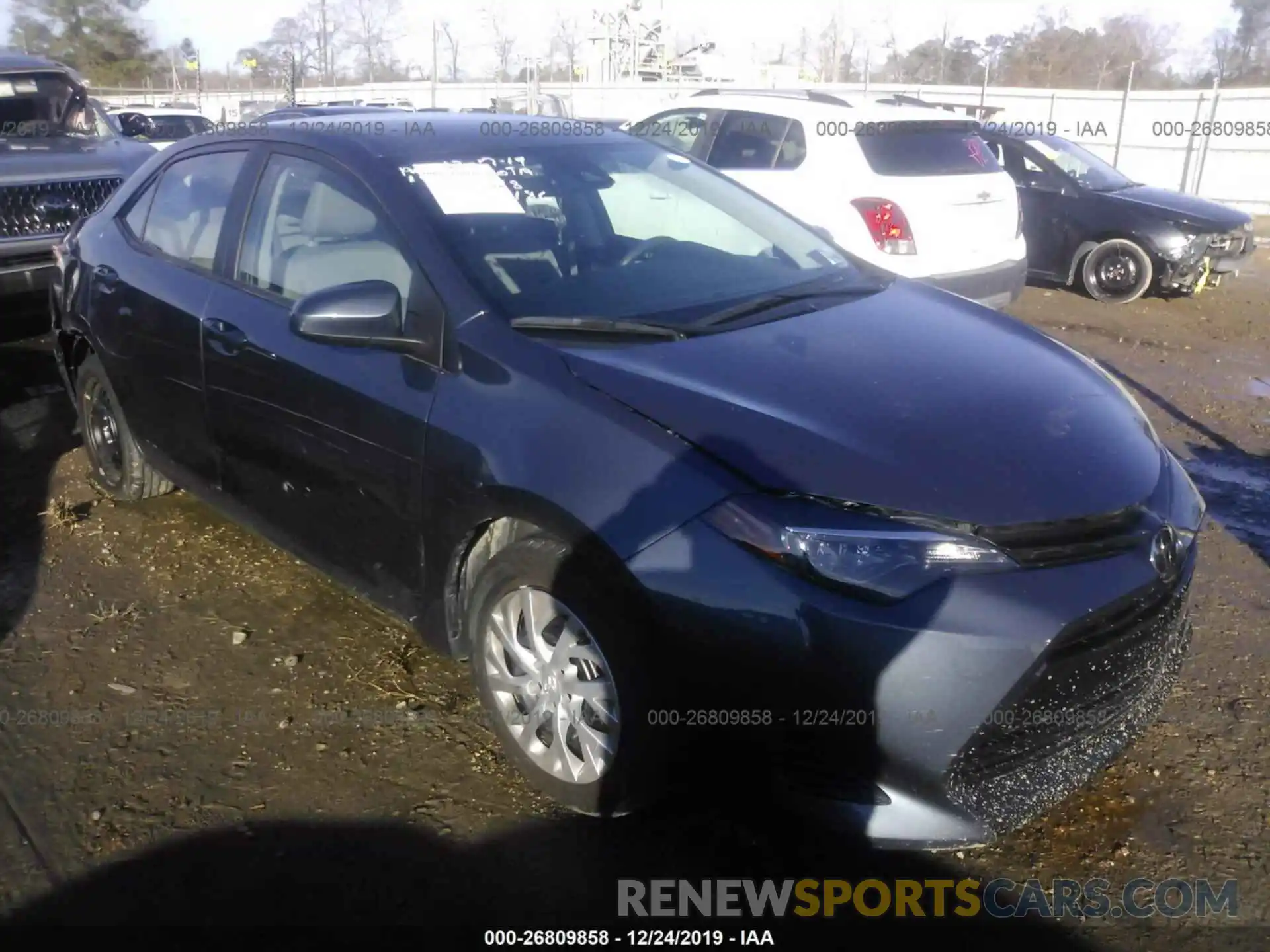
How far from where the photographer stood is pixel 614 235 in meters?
3.51

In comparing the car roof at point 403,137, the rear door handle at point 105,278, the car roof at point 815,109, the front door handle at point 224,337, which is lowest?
the front door handle at point 224,337

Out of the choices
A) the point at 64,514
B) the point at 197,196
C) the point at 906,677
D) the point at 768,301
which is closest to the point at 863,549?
the point at 906,677

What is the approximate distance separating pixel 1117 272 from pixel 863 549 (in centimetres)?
924

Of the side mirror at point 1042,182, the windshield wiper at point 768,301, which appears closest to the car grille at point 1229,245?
the side mirror at point 1042,182

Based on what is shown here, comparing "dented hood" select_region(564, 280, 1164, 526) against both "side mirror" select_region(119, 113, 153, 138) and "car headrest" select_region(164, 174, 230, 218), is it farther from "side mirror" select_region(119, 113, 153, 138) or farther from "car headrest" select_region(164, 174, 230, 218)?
"side mirror" select_region(119, 113, 153, 138)

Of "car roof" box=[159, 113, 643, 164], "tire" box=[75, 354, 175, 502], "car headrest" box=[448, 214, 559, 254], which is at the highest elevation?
"car roof" box=[159, 113, 643, 164]

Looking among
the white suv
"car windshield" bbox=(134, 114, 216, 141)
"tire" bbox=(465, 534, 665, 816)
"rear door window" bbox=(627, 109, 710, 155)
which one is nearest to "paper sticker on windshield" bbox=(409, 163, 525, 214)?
"tire" bbox=(465, 534, 665, 816)

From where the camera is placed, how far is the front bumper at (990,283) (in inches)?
272

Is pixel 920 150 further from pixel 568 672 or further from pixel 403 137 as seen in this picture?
pixel 568 672

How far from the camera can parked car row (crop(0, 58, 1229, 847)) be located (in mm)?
2316

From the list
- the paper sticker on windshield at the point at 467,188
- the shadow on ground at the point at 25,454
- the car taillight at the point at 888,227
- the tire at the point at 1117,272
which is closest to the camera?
the paper sticker on windshield at the point at 467,188

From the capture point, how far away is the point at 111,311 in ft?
14.1

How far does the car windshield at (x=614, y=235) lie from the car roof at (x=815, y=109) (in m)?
3.96

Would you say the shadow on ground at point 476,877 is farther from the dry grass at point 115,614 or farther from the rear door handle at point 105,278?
the rear door handle at point 105,278
